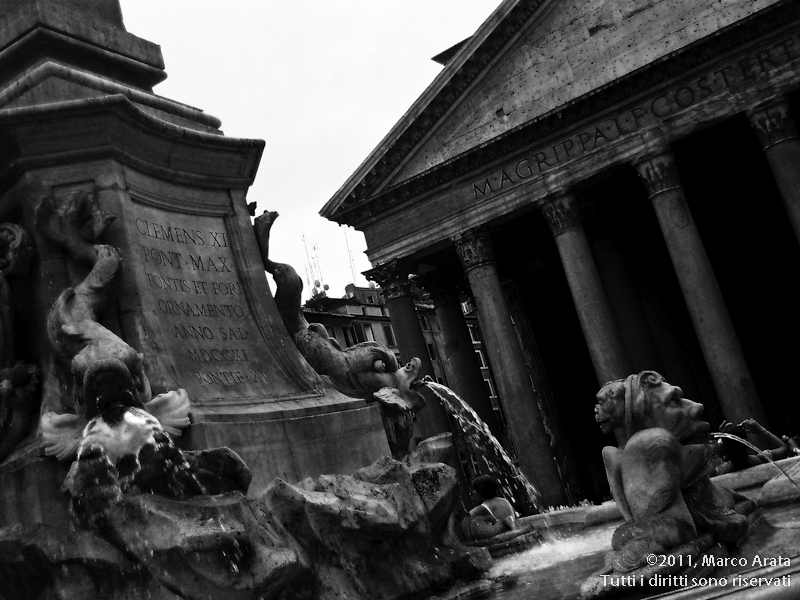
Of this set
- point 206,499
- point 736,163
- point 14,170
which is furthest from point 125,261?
point 736,163

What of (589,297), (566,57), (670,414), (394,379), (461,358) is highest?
(566,57)

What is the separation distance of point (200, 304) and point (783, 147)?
18.2m

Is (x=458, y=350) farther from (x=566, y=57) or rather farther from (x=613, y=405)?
(x=613, y=405)

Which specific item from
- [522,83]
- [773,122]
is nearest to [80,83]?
[773,122]

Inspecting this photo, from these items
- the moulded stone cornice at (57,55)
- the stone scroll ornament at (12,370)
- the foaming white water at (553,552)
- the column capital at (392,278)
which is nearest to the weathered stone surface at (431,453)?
the foaming white water at (553,552)

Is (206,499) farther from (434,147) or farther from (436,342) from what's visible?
(436,342)

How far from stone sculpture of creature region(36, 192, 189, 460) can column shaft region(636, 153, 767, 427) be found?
713 inches

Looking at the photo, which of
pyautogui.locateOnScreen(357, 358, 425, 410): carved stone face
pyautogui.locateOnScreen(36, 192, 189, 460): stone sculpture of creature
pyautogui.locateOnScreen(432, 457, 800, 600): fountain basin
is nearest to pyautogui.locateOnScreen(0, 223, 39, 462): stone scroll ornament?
pyautogui.locateOnScreen(36, 192, 189, 460): stone sculpture of creature

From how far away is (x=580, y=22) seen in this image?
78.7 ft

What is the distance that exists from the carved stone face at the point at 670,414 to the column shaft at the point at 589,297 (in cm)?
1805

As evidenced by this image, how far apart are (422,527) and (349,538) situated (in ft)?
1.72

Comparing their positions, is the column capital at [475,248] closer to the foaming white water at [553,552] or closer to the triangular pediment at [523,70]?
the triangular pediment at [523,70]

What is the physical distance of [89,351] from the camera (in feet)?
13.3

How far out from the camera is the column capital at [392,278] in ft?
85.0
